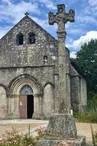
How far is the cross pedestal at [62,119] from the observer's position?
7.38 meters

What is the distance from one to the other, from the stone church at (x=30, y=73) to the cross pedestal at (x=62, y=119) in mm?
12794

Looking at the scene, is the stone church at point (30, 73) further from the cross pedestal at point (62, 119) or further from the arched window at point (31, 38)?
the cross pedestal at point (62, 119)

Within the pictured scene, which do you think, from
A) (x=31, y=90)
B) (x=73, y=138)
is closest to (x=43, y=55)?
(x=31, y=90)

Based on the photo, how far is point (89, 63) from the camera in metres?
37.3

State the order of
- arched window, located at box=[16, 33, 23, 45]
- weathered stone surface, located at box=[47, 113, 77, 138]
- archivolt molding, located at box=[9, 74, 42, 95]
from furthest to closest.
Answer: arched window, located at box=[16, 33, 23, 45], archivolt molding, located at box=[9, 74, 42, 95], weathered stone surface, located at box=[47, 113, 77, 138]

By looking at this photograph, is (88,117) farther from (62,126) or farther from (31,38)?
(62,126)

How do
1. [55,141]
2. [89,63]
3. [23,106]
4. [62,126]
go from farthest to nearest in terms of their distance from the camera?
[89,63] → [23,106] → [62,126] → [55,141]

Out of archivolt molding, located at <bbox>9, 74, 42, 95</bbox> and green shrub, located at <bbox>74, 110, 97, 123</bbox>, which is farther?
archivolt molding, located at <bbox>9, 74, 42, 95</bbox>

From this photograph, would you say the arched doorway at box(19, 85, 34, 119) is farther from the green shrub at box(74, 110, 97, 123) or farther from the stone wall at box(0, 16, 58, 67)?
the green shrub at box(74, 110, 97, 123)

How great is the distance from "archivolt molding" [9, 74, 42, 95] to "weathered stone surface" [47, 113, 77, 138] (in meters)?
14.2

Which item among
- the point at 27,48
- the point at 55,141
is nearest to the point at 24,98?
the point at 27,48

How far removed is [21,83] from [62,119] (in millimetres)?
15152

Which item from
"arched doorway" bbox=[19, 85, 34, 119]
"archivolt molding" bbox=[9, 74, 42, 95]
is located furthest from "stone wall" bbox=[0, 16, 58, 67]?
"arched doorway" bbox=[19, 85, 34, 119]

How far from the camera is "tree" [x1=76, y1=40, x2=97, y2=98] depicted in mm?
36169
